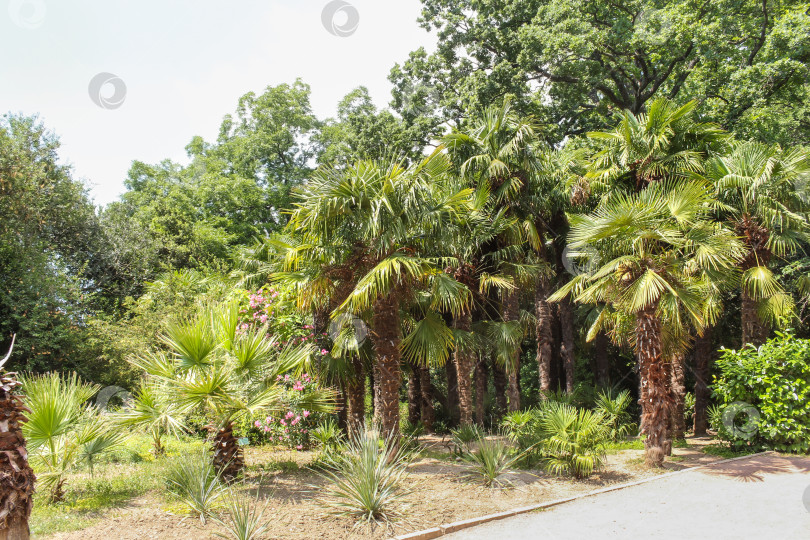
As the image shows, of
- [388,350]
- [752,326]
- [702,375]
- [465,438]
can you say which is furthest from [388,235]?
[702,375]

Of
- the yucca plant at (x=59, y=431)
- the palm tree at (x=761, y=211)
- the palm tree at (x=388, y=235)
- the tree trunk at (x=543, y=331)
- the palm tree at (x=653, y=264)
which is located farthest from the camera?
the tree trunk at (x=543, y=331)

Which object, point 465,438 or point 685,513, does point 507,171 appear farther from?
point 685,513

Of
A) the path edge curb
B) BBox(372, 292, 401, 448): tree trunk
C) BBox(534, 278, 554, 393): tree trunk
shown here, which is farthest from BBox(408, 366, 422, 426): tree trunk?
the path edge curb

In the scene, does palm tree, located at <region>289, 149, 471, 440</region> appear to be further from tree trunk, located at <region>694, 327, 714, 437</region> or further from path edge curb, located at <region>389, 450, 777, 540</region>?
tree trunk, located at <region>694, 327, 714, 437</region>

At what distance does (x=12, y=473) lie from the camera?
464cm

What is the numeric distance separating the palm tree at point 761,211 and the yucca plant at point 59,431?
12.3m

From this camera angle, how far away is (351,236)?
32.1 ft

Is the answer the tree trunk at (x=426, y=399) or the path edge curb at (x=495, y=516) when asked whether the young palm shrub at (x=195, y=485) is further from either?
the tree trunk at (x=426, y=399)

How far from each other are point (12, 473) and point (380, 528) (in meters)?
3.79

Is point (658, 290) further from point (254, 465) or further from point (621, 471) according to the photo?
point (254, 465)

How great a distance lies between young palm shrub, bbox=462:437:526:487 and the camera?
826 centimetres

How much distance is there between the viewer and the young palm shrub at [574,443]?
8.59 m

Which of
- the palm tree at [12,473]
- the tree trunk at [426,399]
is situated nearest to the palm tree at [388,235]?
the palm tree at [12,473]

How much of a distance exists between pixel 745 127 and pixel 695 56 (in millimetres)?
3575
